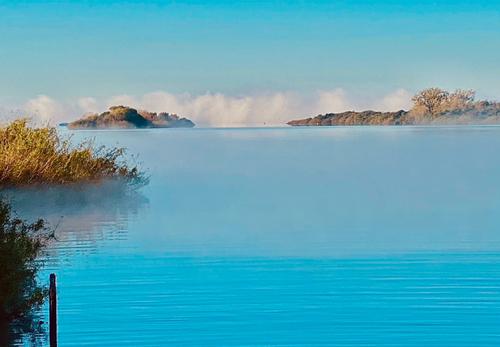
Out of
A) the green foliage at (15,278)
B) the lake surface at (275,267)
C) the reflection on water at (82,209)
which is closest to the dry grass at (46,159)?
the reflection on water at (82,209)

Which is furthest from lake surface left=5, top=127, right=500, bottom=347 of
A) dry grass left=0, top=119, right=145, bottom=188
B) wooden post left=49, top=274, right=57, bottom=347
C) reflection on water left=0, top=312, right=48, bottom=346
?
wooden post left=49, top=274, right=57, bottom=347

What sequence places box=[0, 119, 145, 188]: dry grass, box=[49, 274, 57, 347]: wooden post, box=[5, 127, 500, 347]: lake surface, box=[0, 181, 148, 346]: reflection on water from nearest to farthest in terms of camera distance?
1. box=[49, 274, 57, 347]: wooden post
2. box=[5, 127, 500, 347]: lake surface
3. box=[0, 181, 148, 346]: reflection on water
4. box=[0, 119, 145, 188]: dry grass

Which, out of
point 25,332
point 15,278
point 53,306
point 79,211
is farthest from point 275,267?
point 79,211

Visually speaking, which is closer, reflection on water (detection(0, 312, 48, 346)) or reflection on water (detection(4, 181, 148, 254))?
reflection on water (detection(0, 312, 48, 346))

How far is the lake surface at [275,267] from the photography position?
49.0 ft

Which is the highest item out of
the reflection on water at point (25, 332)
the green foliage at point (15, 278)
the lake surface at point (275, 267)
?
the green foliage at point (15, 278)

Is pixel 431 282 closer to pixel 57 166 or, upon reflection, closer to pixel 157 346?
pixel 157 346

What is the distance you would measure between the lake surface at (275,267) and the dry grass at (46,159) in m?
0.59

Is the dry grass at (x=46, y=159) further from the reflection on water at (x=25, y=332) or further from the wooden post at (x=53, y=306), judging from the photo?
the wooden post at (x=53, y=306)

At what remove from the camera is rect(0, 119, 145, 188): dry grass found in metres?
30.1

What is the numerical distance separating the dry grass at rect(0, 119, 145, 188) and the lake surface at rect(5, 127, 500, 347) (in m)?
0.59

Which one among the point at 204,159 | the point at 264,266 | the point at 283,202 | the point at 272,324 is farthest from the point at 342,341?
the point at 204,159

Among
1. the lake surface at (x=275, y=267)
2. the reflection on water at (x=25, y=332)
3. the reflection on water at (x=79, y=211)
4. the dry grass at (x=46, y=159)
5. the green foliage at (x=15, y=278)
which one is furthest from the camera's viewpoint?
the dry grass at (x=46, y=159)

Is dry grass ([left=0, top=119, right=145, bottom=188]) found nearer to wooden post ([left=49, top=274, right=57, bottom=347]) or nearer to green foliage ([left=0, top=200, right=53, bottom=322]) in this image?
green foliage ([left=0, top=200, right=53, bottom=322])
